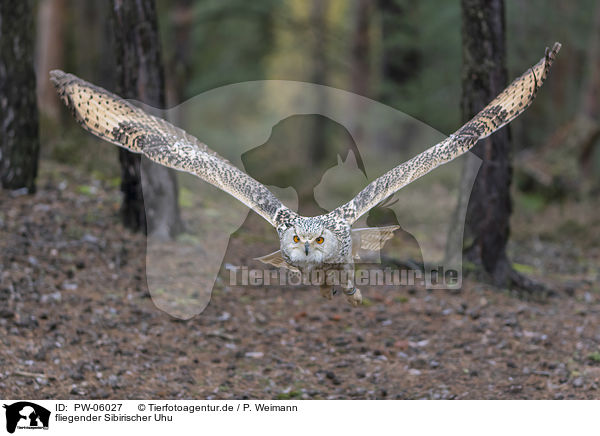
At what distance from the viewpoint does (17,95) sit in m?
9.85

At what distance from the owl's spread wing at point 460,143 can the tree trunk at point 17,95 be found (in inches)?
225

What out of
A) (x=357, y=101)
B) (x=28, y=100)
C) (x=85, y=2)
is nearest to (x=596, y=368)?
(x=28, y=100)

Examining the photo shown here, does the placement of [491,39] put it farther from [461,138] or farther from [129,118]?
[129,118]

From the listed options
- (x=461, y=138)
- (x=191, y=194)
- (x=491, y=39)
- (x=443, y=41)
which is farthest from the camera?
(x=443, y=41)

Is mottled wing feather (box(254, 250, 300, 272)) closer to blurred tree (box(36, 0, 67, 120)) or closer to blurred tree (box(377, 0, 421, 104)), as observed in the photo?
blurred tree (box(36, 0, 67, 120))

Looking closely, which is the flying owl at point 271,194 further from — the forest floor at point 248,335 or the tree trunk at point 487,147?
the tree trunk at point 487,147

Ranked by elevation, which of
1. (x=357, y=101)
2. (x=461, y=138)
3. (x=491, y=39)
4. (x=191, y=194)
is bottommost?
(x=461, y=138)

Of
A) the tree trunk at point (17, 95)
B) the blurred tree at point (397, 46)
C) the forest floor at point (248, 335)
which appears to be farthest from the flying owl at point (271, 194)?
the blurred tree at point (397, 46)

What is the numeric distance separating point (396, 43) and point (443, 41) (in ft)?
5.18

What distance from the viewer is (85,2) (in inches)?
706

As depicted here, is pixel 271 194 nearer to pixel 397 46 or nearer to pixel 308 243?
pixel 308 243
